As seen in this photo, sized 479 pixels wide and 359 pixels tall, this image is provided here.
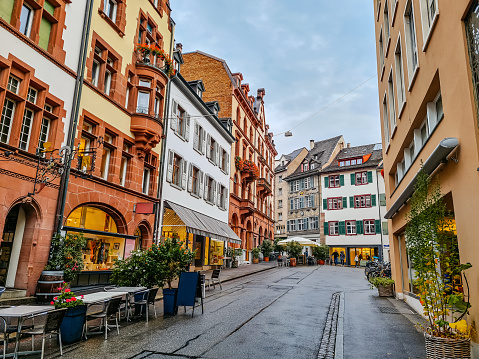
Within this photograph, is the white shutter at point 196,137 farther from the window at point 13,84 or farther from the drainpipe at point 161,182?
the window at point 13,84

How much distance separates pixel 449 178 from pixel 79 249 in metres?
11.3

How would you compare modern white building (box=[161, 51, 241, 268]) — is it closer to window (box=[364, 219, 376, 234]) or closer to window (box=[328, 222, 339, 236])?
window (box=[328, 222, 339, 236])

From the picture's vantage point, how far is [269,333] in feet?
26.0

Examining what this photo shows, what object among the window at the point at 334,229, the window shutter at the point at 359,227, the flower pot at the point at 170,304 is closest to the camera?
the flower pot at the point at 170,304

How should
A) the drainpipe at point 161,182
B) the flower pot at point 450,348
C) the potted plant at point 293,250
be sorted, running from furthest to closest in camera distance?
the potted plant at point 293,250
the drainpipe at point 161,182
the flower pot at point 450,348

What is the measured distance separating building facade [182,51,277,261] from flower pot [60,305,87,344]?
939 inches

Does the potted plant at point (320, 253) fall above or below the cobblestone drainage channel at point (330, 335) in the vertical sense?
above

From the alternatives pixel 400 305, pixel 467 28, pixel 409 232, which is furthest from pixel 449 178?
pixel 400 305

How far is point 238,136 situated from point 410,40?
77.2ft

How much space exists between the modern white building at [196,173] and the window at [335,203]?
2056 cm

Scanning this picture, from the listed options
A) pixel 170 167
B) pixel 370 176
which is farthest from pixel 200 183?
pixel 370 176

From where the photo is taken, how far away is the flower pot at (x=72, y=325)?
6793 millimetres

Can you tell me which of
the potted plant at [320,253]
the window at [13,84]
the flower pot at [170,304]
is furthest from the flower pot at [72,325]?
the potted plant at [320,253]

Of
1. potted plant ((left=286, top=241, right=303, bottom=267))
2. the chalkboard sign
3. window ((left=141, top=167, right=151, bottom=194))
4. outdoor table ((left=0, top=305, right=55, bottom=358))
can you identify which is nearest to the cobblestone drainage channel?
the chalkboard sign
